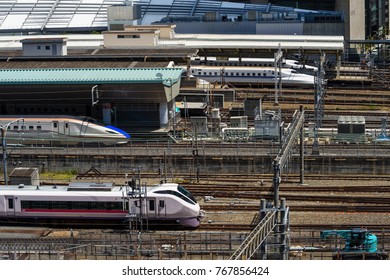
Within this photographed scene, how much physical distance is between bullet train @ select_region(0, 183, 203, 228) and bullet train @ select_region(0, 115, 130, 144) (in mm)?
6961

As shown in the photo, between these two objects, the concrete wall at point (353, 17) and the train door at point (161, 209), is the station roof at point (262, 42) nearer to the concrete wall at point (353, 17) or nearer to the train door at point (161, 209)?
the concrete wall at point (353, 17)

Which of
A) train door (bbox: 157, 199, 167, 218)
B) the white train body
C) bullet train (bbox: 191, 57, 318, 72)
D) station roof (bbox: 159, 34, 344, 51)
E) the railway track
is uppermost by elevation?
station roof (bbox: 159, 34, 344, 51)

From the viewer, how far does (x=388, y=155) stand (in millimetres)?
25031

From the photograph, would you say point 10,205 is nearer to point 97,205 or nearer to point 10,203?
point 10,203

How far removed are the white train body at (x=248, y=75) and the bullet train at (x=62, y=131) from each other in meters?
11.5

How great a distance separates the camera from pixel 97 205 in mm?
19812

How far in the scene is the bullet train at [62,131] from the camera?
27359 millimetres

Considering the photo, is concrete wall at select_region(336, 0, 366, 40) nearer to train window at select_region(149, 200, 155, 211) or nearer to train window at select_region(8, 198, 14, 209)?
train window at select_region(149, 200, 155, 211)

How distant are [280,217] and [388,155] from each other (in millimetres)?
10868

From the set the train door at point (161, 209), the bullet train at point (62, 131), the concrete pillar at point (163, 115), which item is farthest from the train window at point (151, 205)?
the concrete pillar at point (163, 115)

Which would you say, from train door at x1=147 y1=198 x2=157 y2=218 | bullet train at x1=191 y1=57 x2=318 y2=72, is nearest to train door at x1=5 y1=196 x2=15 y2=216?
train door at x1=147 y1=198 x2=157 y2=218

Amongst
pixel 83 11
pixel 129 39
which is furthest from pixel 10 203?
pixel 83 11

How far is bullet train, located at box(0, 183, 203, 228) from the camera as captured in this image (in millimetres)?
19500

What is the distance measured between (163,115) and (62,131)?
3.20 meters
